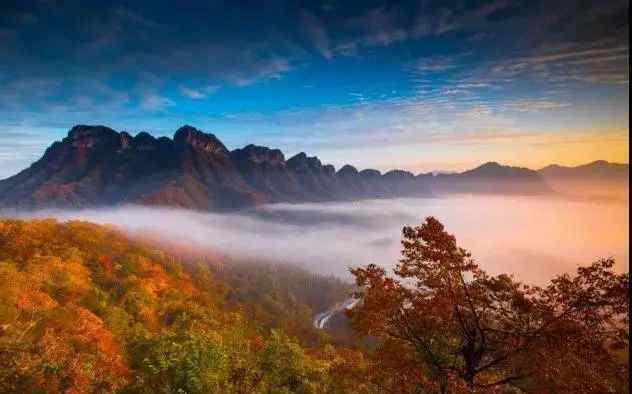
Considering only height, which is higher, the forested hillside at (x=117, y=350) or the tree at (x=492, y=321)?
the tree at (x=492, y=321)

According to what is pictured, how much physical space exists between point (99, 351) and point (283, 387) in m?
10.9

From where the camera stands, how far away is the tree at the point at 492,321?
1066cm

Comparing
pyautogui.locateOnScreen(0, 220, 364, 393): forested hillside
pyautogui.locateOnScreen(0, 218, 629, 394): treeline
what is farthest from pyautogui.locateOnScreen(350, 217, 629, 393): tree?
pyautogui.locateOnScreen(0, 220, 364, 393): forested hillside

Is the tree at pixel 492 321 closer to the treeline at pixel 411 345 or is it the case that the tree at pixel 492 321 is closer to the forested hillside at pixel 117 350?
the treeline at pixel 411 345

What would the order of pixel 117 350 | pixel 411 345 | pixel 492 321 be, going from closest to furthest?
pixel 492 321 < pixel 411 345 < pixel 117 350

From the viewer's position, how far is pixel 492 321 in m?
13.6

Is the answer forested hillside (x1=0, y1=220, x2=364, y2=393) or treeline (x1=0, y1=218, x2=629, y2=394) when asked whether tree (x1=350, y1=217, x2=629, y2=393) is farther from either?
forested hillside (x1=0, y1=220, x2=364, y2=393)

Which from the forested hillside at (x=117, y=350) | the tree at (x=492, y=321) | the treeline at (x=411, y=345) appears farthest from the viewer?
the forested hillside at (x=117, y=350)

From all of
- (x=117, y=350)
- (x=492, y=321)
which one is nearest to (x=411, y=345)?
(x=492, y=321)

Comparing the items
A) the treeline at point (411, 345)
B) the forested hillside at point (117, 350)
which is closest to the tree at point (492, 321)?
→ the treeline at point (411, 345)

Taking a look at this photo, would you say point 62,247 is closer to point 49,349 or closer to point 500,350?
point 49,349

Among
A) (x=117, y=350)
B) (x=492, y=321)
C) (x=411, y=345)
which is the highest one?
(x=492, y=321)

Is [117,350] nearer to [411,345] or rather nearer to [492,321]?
[411,345]

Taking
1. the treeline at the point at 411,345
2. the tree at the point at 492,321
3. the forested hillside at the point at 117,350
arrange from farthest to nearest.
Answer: the forested hillside at the point at 117,350 < the treeline at the point at 411,345 < the tree at the point at 492,321
